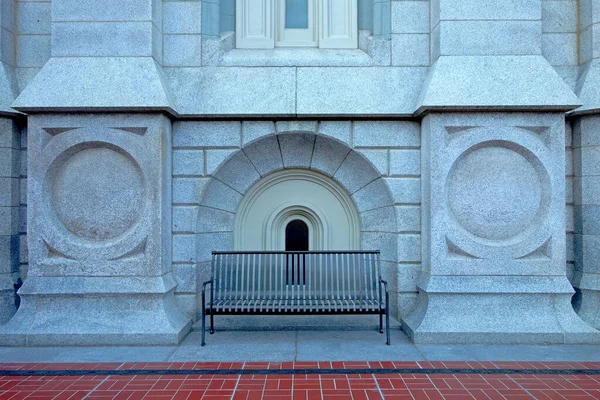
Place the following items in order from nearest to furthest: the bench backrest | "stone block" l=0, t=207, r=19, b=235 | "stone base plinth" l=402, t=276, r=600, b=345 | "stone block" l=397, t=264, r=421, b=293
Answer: "stone base plinth" l=402, t=276, r=600, b=345 < the bench backrest < "stone block" l=0, t=207, r=19, b=235 < "stone block" l=397, t=264, r=421, b=293

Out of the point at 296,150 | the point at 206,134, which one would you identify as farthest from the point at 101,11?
the point at 296,150

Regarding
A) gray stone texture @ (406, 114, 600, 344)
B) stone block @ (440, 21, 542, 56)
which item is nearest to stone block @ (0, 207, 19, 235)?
gray stone texture @ (406, 114, 600, 344)

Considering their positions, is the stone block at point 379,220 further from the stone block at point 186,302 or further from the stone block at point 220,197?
the stone block at point 186,302

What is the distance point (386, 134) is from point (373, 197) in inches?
37.7

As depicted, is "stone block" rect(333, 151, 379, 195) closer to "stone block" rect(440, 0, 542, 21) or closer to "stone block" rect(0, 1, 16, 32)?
"stone block" rect(440, 0, 542, 21)

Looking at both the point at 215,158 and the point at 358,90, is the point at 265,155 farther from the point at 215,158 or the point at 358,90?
the point at 358,90

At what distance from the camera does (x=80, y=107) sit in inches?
237

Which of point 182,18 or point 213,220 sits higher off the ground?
point 182,18

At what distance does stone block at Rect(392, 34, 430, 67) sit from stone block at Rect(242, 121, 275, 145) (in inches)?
78.1

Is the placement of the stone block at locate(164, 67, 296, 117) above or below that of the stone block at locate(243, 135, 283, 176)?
above

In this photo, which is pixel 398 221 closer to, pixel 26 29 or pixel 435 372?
pixel 435 372

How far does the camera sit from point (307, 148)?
279 inches

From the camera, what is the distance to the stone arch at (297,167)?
6844 millimetres

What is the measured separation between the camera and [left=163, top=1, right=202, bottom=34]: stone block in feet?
22.0
